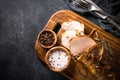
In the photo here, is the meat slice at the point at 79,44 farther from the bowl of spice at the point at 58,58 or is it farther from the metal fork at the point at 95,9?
the metal fork at the point at 95,9


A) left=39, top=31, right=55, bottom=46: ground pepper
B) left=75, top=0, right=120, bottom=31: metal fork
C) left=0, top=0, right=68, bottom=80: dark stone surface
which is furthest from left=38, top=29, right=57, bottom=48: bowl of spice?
left=75, top=0, right=120, bottom=31: metal fork

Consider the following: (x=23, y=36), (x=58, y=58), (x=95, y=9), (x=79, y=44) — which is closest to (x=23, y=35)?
(x=23, y=36)

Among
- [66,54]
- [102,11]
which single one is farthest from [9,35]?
[102,11]

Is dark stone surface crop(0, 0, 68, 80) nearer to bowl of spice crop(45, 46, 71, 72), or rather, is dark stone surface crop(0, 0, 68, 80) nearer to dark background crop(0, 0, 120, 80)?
dark background crop(0, 0, 120, 80)

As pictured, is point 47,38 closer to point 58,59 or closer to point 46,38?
point 46,38

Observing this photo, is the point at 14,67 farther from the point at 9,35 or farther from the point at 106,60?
the point at 106,60

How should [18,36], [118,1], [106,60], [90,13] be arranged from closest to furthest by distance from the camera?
[106,60], [118,1], [90,13], [18,36]

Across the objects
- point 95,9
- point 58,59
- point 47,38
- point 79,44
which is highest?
point 95,9

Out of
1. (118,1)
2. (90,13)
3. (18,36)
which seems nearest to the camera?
(118,1)
